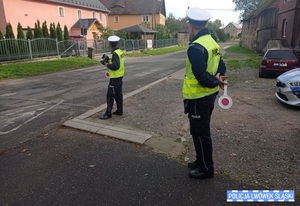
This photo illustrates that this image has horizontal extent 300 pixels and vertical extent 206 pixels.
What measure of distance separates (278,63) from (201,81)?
1021 centimetres

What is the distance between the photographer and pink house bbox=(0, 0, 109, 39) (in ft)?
84.3

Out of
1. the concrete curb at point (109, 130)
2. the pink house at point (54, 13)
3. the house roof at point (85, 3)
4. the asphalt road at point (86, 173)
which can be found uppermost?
the house roof at point (85, 3)

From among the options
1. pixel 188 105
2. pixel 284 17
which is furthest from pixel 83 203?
pixel 284 17

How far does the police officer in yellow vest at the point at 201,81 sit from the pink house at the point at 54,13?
2013cm

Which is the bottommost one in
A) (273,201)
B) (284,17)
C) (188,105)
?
(273,201)

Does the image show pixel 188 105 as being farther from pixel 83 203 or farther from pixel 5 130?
pixel 5 130

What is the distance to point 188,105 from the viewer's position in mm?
3188

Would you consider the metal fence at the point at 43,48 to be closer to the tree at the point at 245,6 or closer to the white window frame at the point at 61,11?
the white window frame at the point at 61,11

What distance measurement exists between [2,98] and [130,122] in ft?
17.1

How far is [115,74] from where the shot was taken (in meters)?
5.66

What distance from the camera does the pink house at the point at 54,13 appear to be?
25.7 metres

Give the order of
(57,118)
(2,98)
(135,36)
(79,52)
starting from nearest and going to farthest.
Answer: (57,118) → (2,98) → (79,52) → (135,36)

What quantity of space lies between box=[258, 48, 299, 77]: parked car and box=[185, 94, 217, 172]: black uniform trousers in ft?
32.1

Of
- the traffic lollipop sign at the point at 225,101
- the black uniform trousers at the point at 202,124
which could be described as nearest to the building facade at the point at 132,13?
the traffic lollipop sign at the point at 225,101
